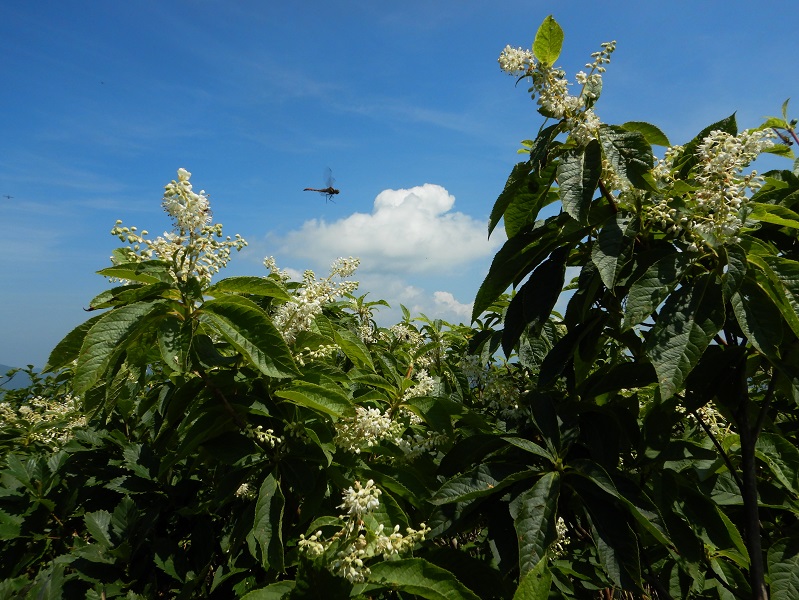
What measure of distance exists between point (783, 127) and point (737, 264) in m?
1.38

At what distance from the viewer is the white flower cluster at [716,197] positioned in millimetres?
1796

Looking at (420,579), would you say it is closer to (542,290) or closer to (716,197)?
(542,290)

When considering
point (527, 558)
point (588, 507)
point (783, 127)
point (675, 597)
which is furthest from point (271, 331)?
point (783, 127)

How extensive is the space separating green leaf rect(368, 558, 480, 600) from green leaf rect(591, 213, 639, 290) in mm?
1029

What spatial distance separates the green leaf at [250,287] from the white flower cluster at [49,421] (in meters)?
2.94

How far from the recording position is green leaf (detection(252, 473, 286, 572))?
1970 millimetres

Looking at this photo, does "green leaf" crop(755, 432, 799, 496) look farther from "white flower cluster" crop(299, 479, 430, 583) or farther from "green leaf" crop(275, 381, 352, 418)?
"green leaf" crop(275, 381, 352, 418)

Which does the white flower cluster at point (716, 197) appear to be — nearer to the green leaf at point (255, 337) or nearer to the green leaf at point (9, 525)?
the green leaf at point (255, 337)

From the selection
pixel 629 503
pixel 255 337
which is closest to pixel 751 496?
pixel 629 503

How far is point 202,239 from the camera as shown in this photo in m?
2.00

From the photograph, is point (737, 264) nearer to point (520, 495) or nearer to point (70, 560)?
point (520, 495)

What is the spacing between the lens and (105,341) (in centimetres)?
178

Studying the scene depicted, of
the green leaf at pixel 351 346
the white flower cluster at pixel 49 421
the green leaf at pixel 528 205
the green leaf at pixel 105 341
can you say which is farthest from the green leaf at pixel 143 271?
the white flower cluster at pixel 49 421

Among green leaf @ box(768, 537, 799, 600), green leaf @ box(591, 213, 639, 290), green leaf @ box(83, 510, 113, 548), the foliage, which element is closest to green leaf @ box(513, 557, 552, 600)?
the foliage
